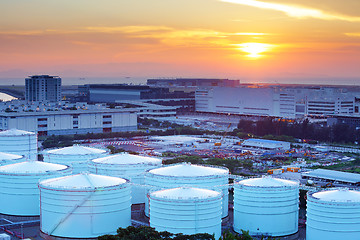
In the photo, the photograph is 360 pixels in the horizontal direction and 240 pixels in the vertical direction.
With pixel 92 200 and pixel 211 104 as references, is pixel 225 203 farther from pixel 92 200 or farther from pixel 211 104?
pixel 211 104

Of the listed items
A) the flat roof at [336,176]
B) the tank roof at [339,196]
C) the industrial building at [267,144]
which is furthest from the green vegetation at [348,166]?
the tank roof at [339,196]

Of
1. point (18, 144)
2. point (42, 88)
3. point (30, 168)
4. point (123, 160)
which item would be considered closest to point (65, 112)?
point (18, 144)

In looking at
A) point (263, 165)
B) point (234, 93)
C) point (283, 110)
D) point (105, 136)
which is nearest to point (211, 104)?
point (234, 93)

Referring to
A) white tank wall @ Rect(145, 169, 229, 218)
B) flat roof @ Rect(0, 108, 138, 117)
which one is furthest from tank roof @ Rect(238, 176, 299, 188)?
flat roof @ Rect(0, 108, 138, 117)

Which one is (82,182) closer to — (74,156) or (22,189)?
(22,189)

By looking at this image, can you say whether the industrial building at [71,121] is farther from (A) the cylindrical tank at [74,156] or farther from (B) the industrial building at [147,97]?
(A) the cylindrical tank at [74,156]

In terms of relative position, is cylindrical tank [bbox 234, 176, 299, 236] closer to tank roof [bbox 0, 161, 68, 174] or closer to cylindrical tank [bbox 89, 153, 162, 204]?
cylindrical tank [bbox 89, 153, 162, 204]
